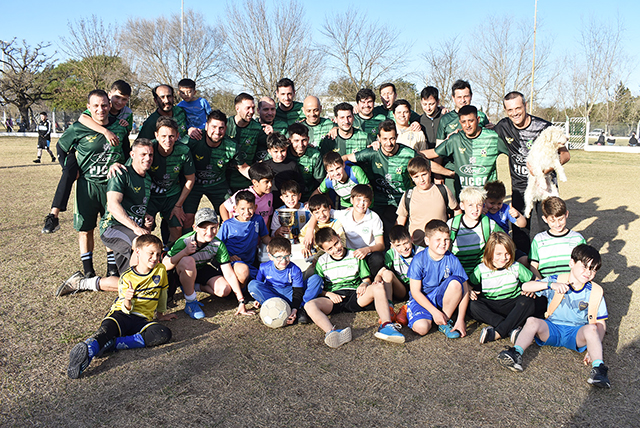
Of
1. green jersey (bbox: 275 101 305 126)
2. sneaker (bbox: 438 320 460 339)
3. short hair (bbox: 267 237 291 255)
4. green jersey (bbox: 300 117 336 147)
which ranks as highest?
green jersey (bbox: 275 101 305 126)

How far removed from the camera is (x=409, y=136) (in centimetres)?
620

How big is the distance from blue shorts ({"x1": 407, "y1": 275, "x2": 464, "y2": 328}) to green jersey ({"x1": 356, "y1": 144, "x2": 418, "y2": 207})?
175cm

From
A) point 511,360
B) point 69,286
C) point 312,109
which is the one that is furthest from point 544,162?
point 69,286

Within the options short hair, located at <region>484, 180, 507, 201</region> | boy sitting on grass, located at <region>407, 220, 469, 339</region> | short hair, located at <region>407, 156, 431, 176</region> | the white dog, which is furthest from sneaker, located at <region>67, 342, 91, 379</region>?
the white dog

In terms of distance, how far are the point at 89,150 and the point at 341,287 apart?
314 centimetres

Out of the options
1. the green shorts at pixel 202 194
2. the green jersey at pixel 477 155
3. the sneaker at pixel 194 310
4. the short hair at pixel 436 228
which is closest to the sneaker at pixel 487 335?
the short hair at pixel 436 228

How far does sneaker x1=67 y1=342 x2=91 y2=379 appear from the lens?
320 cm

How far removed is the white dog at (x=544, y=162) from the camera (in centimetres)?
505

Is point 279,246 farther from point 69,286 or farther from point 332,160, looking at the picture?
point 69,286

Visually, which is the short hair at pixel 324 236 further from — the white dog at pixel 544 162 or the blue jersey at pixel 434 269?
the white dog at pixel 544 162

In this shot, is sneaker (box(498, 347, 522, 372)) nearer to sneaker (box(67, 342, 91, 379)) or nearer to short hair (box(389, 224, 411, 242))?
short hair (box(389, 224, 411, 242))

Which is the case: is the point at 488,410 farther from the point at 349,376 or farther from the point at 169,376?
the point at 169,376

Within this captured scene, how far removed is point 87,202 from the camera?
5086 millimetres

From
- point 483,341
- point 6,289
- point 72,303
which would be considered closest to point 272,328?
point 483,341
